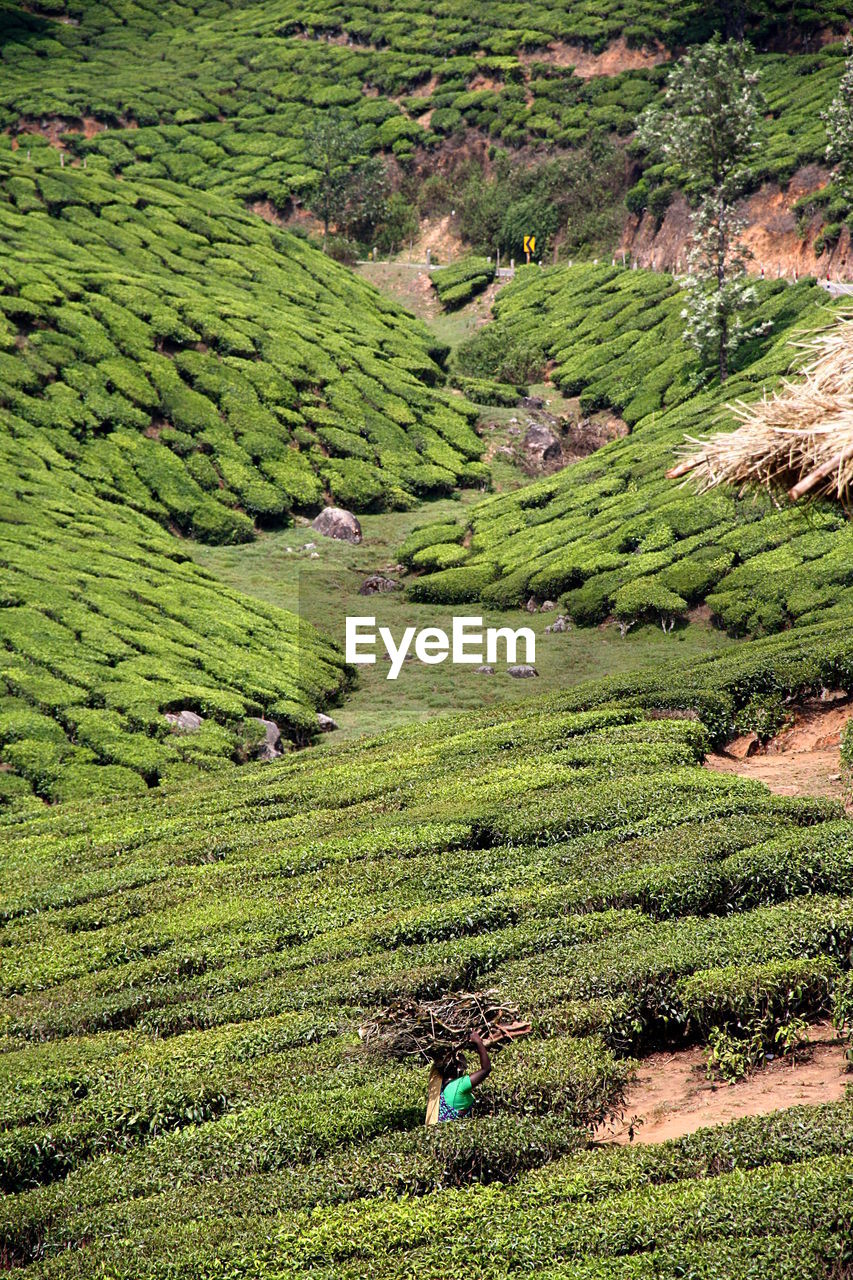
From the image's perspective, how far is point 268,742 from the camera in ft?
128

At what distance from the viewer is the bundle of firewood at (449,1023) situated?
13062 mm

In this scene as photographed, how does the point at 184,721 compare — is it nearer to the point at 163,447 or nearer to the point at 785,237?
the point at 163,447

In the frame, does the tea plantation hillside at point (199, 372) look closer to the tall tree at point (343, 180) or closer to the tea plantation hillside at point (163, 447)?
the tea plantation hillside at point (163, 447)

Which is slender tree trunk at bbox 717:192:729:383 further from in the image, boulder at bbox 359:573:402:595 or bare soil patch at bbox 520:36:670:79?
bare soil patch at bbox 520:36:670:79

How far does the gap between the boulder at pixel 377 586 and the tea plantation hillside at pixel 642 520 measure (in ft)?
5.23

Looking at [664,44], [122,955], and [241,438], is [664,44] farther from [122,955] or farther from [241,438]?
[122,955]

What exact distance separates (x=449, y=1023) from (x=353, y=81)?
404 feet

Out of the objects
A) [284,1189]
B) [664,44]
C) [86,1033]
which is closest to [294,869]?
[86,1033]

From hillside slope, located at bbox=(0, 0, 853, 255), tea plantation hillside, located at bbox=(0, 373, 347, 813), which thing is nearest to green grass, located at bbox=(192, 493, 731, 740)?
tea plantation hillside, located at bbox=(0, 373, 347, 813)

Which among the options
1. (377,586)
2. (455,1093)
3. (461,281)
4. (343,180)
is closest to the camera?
(455,1093)

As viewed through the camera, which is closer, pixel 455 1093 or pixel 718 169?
pixel 455 1093

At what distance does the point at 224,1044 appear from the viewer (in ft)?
53.4

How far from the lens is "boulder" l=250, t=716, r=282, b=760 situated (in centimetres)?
3888

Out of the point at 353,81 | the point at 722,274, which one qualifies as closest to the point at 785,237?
the point at 722,274
